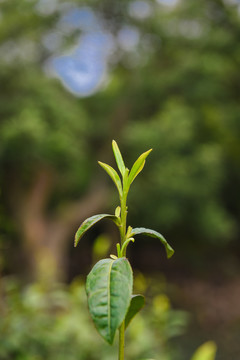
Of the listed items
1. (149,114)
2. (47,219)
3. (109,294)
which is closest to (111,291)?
(109,294)

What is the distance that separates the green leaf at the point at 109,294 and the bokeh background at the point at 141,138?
3.85m

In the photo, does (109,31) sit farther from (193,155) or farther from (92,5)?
(193,155)

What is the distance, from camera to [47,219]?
568cm

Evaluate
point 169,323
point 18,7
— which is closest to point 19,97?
point 18,7

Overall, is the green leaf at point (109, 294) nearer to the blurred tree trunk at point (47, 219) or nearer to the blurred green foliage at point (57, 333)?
the blurred green foliage at point (57, 333)

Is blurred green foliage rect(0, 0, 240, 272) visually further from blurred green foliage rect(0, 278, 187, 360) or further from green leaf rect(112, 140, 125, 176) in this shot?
green leaf rect(112, 140, 125, 176)

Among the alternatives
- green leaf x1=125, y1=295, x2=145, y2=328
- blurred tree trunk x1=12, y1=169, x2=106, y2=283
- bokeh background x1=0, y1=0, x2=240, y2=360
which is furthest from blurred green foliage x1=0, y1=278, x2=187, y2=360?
blurred tree trunk x1=12, y1=169, x2=106, y2=283

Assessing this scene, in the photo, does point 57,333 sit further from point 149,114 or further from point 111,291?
point 149,114

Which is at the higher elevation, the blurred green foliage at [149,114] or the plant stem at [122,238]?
the plant stem at [122,238]

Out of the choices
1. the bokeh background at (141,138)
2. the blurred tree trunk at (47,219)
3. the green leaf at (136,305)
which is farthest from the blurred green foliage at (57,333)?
the blurred tree trunk at (47,219)

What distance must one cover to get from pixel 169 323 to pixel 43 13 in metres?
4.85

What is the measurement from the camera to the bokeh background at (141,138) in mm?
5008

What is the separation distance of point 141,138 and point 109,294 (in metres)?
4.61

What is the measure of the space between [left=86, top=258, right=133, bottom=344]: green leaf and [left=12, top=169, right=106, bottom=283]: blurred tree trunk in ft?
16.1
